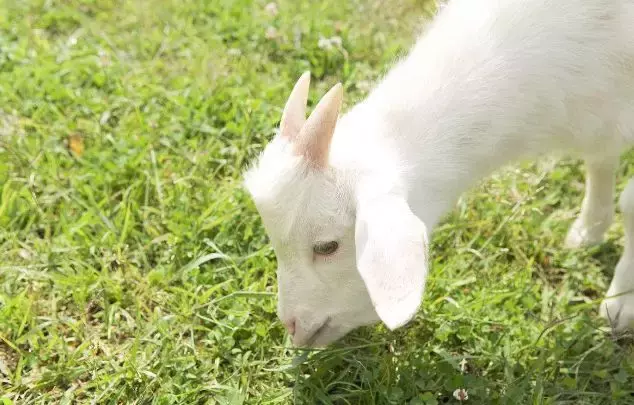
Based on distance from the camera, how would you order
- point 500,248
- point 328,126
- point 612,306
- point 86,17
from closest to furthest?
point 328,126, point 612,306, point 500,248, point 86,17

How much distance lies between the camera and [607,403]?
3340mm

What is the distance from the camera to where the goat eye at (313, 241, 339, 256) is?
9.32ft

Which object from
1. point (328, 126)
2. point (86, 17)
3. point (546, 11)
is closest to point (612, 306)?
point (546, 11)

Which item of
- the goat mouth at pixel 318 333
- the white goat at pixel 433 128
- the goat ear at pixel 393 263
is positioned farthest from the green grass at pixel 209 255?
the goat ear at pixel 393 263

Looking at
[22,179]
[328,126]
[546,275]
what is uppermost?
[328,126]

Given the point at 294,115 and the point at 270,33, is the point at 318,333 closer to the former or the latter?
the point at 294,115

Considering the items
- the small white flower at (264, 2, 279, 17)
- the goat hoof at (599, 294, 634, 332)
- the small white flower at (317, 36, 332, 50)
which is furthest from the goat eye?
the small white flower at (264, 2, 279, 17)

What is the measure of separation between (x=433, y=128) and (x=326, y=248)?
2.00 feet

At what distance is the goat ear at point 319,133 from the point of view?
274 centimetres

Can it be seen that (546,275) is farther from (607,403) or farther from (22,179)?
(22,179)

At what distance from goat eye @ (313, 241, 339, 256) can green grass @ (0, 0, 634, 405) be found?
650 mm

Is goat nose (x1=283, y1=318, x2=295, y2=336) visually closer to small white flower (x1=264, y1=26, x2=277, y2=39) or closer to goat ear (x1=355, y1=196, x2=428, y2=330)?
goat ear (x1=355, y1=196, x2=428, y2=330)

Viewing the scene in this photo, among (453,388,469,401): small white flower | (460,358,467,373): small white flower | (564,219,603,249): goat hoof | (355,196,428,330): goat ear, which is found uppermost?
(355,196,428,330): goat ear

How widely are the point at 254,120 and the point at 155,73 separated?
0.94 meters
